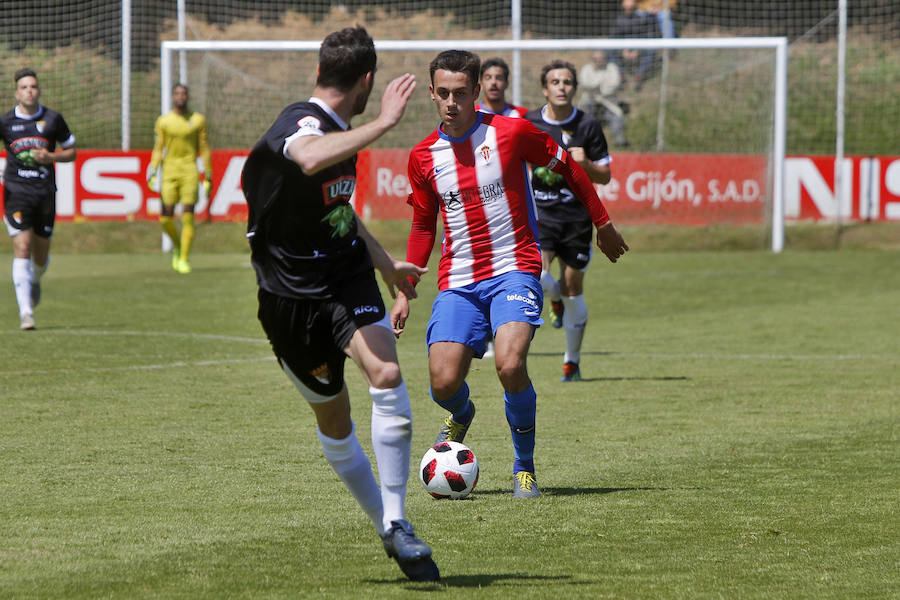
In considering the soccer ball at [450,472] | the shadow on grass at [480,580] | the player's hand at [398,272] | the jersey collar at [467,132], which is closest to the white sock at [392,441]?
the shadow on grass at [480,580]

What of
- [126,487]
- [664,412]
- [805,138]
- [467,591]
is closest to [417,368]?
[664,412]

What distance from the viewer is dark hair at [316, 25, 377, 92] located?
4.84 metres

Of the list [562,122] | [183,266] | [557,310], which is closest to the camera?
[562,122]

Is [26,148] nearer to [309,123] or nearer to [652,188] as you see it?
[309,123]

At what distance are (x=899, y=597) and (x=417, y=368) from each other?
7104mm

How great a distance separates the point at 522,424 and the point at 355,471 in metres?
1.78

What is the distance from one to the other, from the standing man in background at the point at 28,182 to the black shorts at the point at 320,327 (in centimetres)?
915

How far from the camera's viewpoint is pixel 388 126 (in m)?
4.40

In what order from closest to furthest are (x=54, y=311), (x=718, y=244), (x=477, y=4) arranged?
1. (x=54, y=311)
2. (x=718, y=244)
3. (x=477, y=4)

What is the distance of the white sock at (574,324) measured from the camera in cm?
1061

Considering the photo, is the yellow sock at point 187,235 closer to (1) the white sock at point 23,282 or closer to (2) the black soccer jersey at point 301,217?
(1) the white sock at point 23,282

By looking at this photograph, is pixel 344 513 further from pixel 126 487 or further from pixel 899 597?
pixel 899 597

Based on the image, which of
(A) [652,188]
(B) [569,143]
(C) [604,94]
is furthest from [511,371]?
(C) [604,94]

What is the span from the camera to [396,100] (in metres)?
4.51
